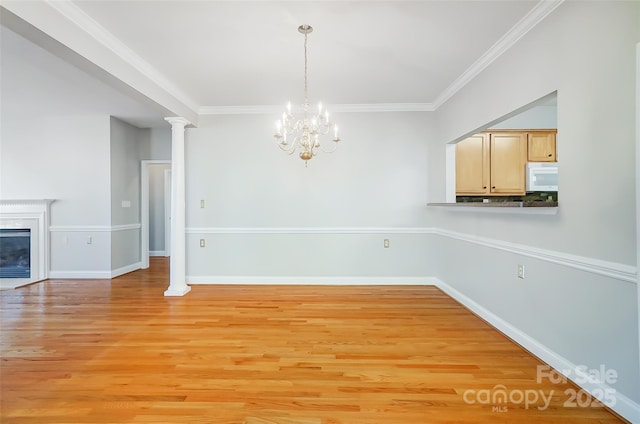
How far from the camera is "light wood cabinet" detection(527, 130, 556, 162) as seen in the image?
14.5ft

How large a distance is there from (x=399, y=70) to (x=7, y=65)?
4.20 metres

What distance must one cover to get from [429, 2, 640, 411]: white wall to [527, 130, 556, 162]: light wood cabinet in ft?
6.92

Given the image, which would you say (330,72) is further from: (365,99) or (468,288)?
(468,288)

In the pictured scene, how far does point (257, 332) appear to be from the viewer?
9.38 feet

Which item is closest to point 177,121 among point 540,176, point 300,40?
point 300,40

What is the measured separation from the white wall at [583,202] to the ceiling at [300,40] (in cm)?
41

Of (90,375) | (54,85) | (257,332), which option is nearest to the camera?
(90,375)

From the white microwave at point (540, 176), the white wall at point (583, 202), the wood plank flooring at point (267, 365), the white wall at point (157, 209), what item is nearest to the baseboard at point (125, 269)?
the wood plank flooring at point (267, 365)

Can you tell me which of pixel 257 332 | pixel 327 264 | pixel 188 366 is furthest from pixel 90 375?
pixel 327 264

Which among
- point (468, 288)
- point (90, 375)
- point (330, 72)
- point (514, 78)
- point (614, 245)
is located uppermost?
point (330, 72)

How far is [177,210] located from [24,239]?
3.09m

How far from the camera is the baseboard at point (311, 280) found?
4445mm

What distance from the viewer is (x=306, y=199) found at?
447 centimetres

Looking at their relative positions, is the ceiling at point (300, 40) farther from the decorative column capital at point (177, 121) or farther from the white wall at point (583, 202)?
the white wall at point (583, 202)
